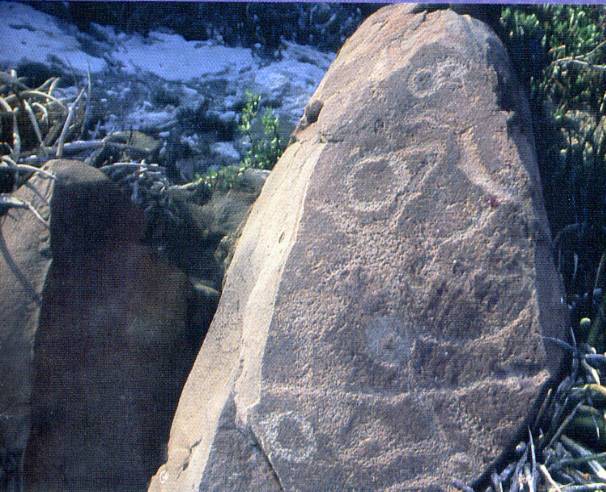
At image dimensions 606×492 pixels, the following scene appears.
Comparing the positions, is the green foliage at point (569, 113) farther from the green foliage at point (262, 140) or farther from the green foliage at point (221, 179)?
the green foliage at point (221, 179)

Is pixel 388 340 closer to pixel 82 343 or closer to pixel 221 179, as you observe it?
pixel 82 343

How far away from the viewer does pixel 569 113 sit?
3283 millimetres

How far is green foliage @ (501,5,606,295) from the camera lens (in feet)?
9.32

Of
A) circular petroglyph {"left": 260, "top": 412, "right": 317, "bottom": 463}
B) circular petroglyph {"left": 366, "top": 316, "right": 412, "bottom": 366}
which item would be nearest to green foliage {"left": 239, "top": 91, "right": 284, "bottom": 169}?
circular petroglyph {"left": 366, "top": 316, "right": 412, "bottom": 366}

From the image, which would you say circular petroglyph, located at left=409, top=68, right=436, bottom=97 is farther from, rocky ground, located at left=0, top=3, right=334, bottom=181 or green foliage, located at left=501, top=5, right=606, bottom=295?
rocky ground, located at left=0, top=3, right=334, bottom=181

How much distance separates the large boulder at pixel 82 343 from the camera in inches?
101

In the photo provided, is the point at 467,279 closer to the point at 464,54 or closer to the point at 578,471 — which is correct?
the point at 578,471

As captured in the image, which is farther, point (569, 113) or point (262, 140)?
point (262, 140)

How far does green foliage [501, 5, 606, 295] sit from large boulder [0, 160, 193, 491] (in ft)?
5.63

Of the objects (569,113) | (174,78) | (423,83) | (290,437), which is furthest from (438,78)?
(174,78)

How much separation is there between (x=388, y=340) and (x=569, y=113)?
175 cm

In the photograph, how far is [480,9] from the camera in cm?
313

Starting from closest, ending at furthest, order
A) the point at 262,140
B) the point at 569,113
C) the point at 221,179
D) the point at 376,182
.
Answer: the point at 376,182 → the point at 569,113 → the point at 221,179 → the point at 262,140

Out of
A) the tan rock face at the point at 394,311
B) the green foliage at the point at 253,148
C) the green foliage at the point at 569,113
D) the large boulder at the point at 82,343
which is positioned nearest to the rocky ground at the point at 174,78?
the green foliage at the point at 253,148
